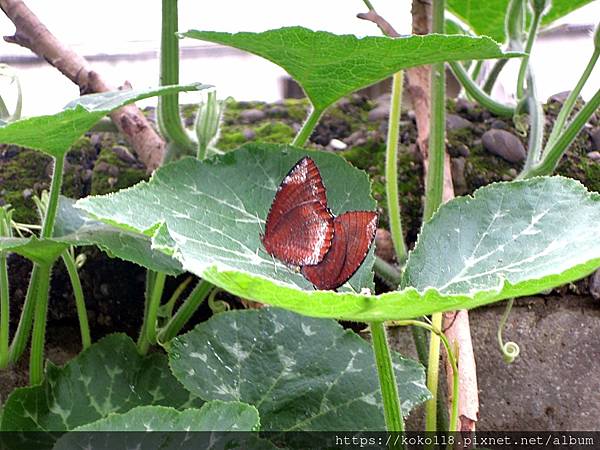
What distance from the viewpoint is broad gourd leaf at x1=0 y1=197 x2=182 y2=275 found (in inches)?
22.5

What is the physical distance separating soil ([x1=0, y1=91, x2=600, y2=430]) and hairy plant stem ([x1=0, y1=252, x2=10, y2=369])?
6 centimetres

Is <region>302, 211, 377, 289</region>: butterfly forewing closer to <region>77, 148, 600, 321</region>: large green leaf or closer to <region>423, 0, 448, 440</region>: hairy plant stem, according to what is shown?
<region>77, 148, 600, 321</region>: large green leaf

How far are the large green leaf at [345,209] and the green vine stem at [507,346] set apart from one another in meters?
0.22

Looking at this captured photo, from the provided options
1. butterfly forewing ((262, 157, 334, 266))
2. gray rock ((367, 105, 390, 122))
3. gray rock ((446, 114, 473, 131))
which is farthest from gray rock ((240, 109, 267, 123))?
butterfly forewing ((262, 157, 334, 266))

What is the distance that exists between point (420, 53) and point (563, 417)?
1.62 ft

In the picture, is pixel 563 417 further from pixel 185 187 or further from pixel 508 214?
pixel 185 187

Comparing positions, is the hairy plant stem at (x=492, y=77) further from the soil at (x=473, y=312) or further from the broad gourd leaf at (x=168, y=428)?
the broad gourd leaf at (x=168, y=428)

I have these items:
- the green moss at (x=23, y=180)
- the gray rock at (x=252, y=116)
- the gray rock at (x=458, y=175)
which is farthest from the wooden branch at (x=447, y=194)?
the green moss at (x=23, y=180)

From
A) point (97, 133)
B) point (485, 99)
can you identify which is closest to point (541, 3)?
point (485, 99)

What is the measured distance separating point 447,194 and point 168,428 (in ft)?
1.54

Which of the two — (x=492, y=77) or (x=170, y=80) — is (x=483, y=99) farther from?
(x=170, y=80)

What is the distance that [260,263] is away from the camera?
0.51m

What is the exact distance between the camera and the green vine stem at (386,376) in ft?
1.48

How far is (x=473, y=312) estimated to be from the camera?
33.0 inches
